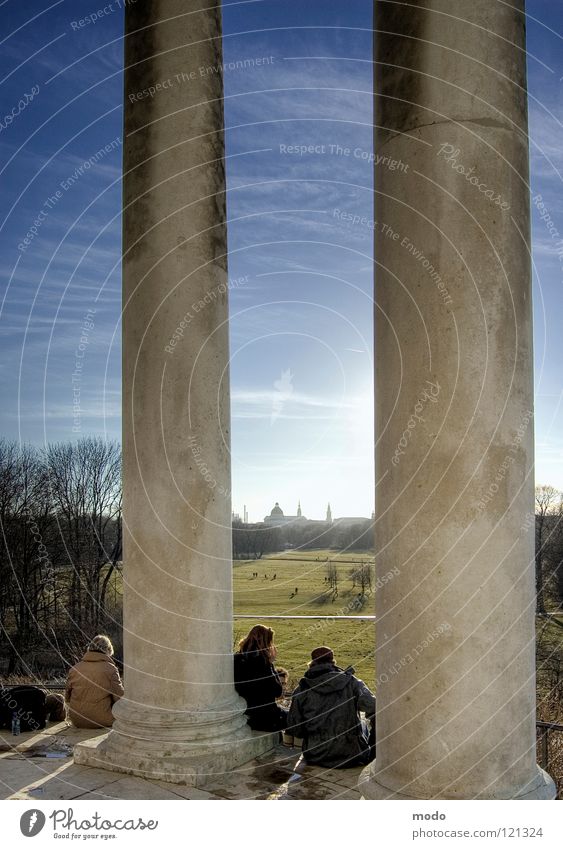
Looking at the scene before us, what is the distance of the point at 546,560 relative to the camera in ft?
654

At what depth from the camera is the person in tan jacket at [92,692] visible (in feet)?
149

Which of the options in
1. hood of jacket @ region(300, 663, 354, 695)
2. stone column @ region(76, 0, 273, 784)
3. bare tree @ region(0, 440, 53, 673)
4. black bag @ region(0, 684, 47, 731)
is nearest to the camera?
stone column @ region(76, 0, 273, 784)

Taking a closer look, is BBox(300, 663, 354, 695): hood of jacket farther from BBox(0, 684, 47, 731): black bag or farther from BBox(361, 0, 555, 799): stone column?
BBox(0, 684, 47, 731): black bag

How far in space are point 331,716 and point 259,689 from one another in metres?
5.64

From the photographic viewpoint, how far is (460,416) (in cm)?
2261

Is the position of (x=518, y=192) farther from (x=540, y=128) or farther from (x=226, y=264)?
(x=540, y=128)

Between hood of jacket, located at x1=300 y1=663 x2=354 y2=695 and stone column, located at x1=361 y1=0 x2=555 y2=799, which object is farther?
hood of jacket, located at x1=300 y1=663 x2=354 y2=695

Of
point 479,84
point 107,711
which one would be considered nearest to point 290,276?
point 107,711

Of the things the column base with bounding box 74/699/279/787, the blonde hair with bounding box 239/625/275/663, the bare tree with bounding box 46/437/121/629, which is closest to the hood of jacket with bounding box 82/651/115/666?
the column base with bounding box 74/699/279/787

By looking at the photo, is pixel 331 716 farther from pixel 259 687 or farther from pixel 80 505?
pixel 80 505

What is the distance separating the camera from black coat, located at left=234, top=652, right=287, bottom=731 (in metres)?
41.0

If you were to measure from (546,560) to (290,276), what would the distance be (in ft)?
505

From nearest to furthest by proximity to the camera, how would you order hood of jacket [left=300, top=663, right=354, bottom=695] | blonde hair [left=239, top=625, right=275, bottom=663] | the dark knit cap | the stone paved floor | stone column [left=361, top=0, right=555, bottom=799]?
stone column [left=361, top=0, right=555, bottom=799] < the stone paved floor < hood of jacket [left=300, top=663, right=354, bottom=695] < the dark knit cap < blonde hair [left=239, top=625, right=275, bottom=663]

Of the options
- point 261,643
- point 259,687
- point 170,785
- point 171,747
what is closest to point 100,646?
point 261,643
